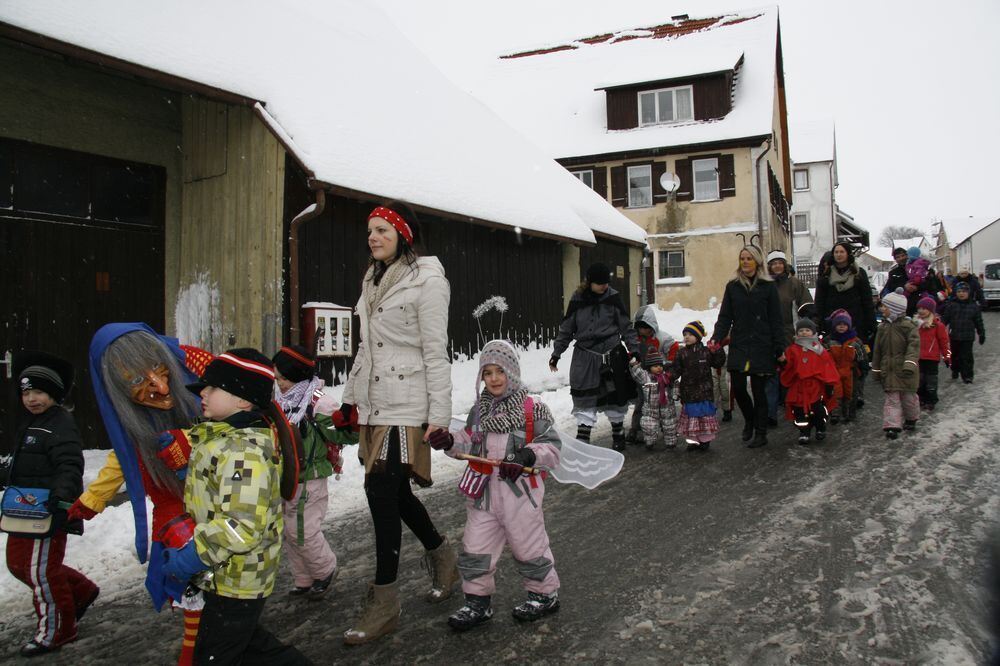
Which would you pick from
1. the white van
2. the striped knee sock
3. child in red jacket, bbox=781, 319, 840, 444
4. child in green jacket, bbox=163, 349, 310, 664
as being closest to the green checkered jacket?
child in green jacket, bbox=163, 349, 310, 664

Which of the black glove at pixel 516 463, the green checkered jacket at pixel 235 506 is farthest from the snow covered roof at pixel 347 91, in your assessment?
the black glove at pixel 516 463

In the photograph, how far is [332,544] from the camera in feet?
15.5

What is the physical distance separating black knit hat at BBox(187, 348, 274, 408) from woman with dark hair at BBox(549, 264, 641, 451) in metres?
4.90

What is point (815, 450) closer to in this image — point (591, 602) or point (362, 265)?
point (591, 602)

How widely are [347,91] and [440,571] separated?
8.21 m

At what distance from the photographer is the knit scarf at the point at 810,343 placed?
7.51 meters

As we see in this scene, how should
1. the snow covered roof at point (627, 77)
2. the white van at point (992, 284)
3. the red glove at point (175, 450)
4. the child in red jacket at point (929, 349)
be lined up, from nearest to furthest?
the red glove at point (175, 450), the child in red jacket at point (929, 349), the snow covered roof at point (627, 77), the white van at point (992, 284)

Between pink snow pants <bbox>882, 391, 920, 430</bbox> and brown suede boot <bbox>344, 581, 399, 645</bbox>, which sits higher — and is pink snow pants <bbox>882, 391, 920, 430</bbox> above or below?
above

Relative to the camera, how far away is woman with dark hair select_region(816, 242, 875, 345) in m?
8.62

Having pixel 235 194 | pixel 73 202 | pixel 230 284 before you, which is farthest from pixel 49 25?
pixel 230 284

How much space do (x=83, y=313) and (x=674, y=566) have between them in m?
6.40

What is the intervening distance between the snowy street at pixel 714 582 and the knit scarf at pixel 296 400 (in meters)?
0.97

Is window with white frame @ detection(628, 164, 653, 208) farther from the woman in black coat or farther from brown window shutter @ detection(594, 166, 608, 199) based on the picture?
the woman in black coat

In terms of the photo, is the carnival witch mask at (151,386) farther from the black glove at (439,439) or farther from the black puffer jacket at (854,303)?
the black puffer jacket at (854,303)
